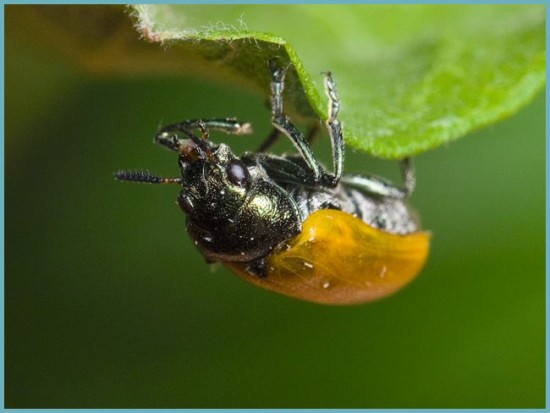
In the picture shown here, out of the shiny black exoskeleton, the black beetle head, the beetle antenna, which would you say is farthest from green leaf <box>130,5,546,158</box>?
the beetle antenna

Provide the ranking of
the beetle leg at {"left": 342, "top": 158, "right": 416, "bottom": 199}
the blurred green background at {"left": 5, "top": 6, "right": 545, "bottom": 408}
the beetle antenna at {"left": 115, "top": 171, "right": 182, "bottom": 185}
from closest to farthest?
the beetle antenna at {"left": 115, "top": 171, "right": 182, "bottom": 185}
the beetle leg at {"left": 342, "top": 158, "right": 416, "bottom": 199}
the blurred green background at {"left": 5, "top": 6, "right": 545, "bottom": 408}

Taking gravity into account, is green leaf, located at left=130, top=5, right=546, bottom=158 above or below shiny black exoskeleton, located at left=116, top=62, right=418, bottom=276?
above

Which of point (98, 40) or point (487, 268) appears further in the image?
point (487, 268)

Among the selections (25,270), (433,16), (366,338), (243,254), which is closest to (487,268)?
(366,338)

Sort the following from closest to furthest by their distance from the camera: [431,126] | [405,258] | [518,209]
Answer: [431,126]
[405,258]
[518,209]

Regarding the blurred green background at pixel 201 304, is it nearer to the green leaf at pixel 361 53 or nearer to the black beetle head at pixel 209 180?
the green leaf at pixel 361 53

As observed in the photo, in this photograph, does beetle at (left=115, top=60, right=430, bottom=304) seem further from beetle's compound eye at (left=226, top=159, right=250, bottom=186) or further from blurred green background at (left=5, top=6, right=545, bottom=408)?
blurred green background at (left=5, top=6, right=545, bottom=408)

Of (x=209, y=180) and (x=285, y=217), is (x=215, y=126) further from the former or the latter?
(x=285, y=217)

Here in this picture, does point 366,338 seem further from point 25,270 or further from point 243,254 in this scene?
point 25,270
